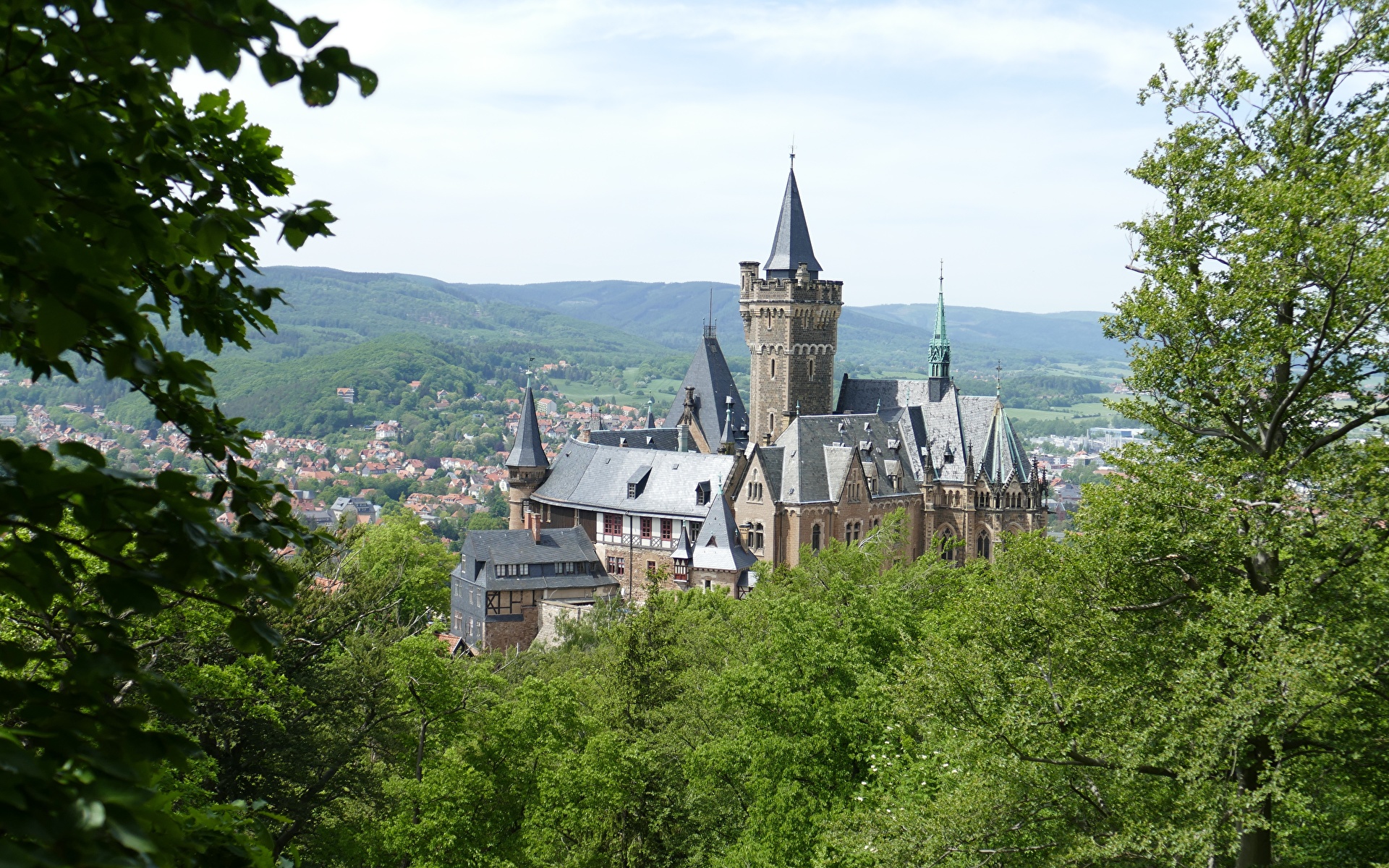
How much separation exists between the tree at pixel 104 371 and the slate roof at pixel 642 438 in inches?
2706

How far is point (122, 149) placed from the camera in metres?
3.79

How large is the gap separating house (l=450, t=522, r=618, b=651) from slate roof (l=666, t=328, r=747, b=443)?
1340 centimetres

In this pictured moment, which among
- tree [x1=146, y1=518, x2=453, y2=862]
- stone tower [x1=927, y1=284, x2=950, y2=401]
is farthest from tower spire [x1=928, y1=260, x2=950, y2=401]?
→ tree [x1=146, y1=518, x2=453, y2=862]

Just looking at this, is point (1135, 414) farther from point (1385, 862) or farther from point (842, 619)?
point (842, 619)

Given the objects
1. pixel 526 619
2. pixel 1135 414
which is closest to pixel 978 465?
pixel 526 619

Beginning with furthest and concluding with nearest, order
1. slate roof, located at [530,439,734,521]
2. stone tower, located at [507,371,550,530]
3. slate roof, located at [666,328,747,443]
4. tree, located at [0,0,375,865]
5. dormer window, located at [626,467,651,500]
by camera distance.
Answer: slate roof, located at [666,328,747,443]
stone tower, located at [507,371,550,530]
dormer window, located at [626,467,651,500]
slate roof, located at [530,439,734,521]
tree, located at [0,0,375,865]

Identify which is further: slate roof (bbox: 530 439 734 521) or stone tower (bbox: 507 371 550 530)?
stone tower (bbox: 507 371 550 530)

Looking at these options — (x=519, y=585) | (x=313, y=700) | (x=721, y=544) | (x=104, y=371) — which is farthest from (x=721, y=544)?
(x=104, y=371)

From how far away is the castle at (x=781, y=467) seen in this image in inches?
2432

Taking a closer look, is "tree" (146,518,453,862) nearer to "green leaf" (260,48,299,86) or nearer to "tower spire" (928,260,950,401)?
"green leaf" (260,48,299,86)

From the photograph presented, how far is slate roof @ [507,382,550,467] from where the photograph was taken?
238 ft

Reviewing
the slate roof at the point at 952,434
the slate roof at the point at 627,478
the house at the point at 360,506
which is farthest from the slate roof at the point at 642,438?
the house at the point at 360,506

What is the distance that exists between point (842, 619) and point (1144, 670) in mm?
13906

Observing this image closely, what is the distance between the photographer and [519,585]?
61.7 m
